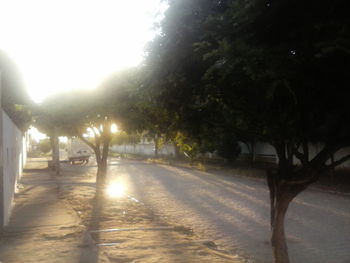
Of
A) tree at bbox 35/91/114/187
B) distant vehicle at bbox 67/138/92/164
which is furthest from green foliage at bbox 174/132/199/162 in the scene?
distant vehicle at bbox 67/138/92/164

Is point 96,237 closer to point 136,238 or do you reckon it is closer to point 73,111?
point 136,238

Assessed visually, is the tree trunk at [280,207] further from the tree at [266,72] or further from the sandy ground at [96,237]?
the sandy ground at [96,237]

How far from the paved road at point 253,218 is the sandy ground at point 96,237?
0.83 m

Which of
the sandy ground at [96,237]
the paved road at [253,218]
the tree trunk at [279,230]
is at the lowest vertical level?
the paved road at [253,218]

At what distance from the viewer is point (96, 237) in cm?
935

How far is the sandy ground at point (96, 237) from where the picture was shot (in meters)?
7.77

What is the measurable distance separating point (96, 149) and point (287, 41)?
1400 cm

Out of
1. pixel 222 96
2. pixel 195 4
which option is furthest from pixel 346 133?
pixel 195 4

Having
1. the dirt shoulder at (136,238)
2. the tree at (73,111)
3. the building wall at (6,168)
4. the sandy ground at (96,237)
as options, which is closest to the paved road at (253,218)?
the dirt shoulder at (136,238)

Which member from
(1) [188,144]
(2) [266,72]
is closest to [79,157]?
(1) [188,144]

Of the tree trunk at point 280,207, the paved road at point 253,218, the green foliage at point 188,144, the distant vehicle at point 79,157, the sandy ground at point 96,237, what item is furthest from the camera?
the distant vehicle at point 79,157

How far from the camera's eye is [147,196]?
59.7ft

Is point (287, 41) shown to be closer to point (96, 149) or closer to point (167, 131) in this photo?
point (167, 131)

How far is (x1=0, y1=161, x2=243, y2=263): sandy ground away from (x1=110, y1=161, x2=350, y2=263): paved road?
833 mm
